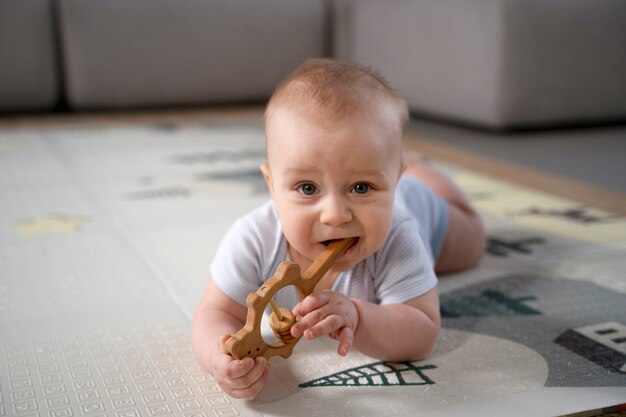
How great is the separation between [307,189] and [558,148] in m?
1.29

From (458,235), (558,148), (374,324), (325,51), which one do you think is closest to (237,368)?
(374,324)

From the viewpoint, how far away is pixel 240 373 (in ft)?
1.80

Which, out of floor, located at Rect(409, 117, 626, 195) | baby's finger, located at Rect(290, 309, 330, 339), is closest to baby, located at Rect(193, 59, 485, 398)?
baby's finger, located at Rect(290, 309, 330, 339)

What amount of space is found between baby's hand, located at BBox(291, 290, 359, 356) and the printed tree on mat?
0.06 metres

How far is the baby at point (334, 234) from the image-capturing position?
0.58 meters

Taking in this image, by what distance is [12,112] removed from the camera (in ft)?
7.38

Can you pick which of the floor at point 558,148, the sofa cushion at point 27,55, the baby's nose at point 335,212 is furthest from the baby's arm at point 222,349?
the sofa cushion at point 27,55

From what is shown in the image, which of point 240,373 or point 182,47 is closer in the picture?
point 240,373

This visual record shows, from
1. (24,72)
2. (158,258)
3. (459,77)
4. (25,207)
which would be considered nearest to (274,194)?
(158,258)

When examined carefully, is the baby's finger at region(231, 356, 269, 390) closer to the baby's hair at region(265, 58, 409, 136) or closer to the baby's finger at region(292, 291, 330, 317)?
the baby's finger at region(292, 291, 330, 317)

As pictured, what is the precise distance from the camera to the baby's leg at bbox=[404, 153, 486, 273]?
881 mm

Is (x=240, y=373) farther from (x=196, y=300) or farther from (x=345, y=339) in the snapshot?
(x=196, y=300)

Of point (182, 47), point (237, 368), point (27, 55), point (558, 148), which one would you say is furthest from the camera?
point (182, 47)

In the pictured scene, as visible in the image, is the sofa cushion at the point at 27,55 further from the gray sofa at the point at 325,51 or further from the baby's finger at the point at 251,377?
the baby's finger at the point at 251,377
